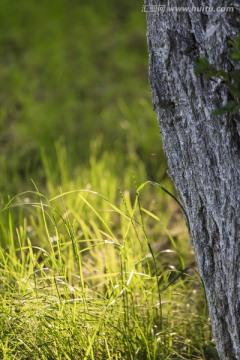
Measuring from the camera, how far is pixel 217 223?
1.60 metres

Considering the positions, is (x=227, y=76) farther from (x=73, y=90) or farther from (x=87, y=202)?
(x=73, y=90)

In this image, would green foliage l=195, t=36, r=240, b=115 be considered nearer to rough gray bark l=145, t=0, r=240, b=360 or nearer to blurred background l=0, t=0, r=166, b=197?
rough gray bark l=145, t=0, r=240, b=360

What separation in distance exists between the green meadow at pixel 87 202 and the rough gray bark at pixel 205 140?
0.12 meters

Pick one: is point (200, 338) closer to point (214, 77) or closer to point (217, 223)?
point (217, 223)

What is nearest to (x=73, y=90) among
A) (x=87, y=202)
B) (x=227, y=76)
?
(x=87, y=202)

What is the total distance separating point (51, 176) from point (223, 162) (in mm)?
1768

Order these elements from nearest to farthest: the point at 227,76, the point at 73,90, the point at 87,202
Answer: the point at 227,76 < the point at 87,202 < the point at 73,90

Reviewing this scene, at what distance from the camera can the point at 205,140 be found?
5.18 feet

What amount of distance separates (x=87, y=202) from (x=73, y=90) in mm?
2870

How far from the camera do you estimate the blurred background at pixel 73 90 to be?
3.84 metres

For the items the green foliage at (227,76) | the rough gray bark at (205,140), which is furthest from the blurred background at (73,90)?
the green foliage at (227,76)

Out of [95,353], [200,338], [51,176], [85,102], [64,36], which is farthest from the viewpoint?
[64,36]

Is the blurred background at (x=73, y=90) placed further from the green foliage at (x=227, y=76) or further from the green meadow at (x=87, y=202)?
the green foliage at (x=227, y=76)

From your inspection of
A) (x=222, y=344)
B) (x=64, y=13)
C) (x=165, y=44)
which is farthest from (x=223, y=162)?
(x=64, y=13)
